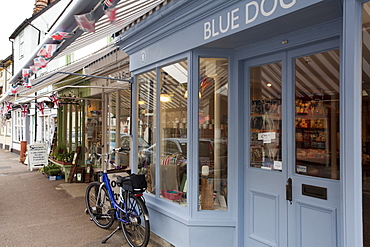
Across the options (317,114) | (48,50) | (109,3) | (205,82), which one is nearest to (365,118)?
(317,114)

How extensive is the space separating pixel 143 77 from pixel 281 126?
9.24 ft

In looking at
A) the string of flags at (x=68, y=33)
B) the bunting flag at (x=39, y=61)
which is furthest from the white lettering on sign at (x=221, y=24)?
the bunting flag at (x=39, y=61)

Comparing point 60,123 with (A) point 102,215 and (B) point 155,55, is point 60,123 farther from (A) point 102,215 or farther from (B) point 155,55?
(B) point 155,55

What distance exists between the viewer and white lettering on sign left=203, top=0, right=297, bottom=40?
3.03 metres

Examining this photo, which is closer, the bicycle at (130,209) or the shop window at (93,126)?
the bicycle at (130,209)

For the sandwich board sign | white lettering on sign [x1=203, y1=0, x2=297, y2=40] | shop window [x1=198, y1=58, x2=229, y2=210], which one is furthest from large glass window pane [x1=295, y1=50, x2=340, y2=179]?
the sandwich board sign

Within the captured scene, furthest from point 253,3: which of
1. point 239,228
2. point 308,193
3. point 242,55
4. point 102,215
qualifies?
point 102,215

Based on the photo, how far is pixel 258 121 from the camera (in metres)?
4.01

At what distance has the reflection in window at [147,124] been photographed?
17.5ft

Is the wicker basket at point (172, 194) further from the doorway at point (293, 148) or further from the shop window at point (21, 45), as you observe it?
the shop window at point (21, 45)

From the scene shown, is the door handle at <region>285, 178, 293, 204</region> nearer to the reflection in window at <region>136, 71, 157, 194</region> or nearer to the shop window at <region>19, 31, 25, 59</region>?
the reflection in window at <region>136, 71, 157, 194</region>

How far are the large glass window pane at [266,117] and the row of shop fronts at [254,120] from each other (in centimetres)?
1

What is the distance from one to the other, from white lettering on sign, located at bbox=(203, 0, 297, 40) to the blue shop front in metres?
0.01

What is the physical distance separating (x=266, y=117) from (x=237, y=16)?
1246 millimetres
